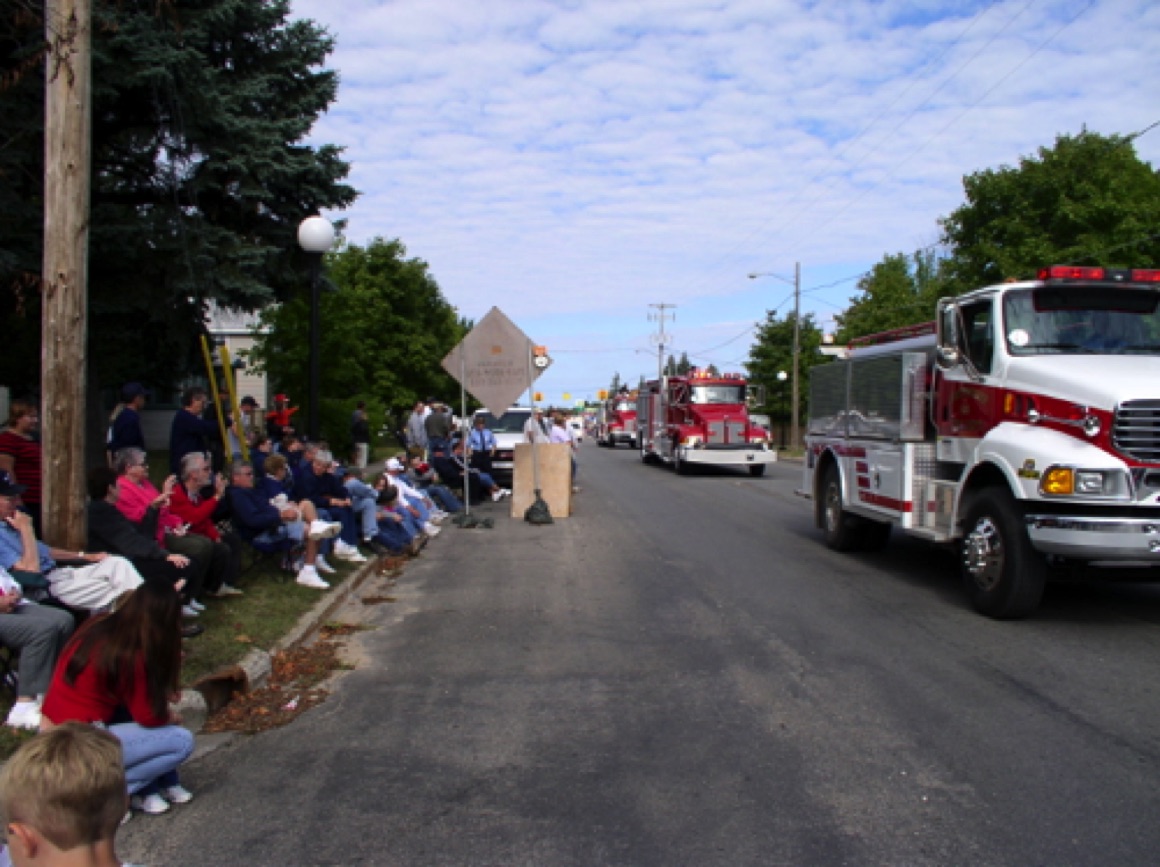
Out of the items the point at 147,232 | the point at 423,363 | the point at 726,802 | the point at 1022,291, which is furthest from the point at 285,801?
the point at 423,363

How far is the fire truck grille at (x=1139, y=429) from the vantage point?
7402mm

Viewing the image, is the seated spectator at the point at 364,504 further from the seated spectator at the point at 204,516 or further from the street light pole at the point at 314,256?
the seated spectator at the point at 204,516

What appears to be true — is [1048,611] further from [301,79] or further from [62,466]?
[301,79]

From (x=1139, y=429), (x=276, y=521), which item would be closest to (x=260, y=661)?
(x=276, y=521)

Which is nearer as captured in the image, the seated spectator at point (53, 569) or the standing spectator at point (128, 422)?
the seated spectator at point (53, 569)

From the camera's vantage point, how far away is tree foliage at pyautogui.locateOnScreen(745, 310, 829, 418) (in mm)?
47500

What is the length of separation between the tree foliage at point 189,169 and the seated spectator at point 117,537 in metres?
7.15

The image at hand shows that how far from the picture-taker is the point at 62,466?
668cm

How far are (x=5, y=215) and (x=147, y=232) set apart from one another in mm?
2308

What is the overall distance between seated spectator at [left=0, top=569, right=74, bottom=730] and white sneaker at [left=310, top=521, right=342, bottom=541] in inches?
161

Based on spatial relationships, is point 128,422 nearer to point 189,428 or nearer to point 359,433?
point 189,428

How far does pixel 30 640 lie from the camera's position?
5441mm

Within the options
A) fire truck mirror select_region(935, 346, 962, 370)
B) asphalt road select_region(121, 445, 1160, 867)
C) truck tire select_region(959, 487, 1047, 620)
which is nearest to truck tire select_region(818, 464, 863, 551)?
asphalt road select_region(121, 445, 1160, 867)

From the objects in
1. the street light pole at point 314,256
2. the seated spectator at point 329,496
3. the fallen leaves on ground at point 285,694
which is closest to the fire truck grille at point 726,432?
the street light pole at point 314,256
